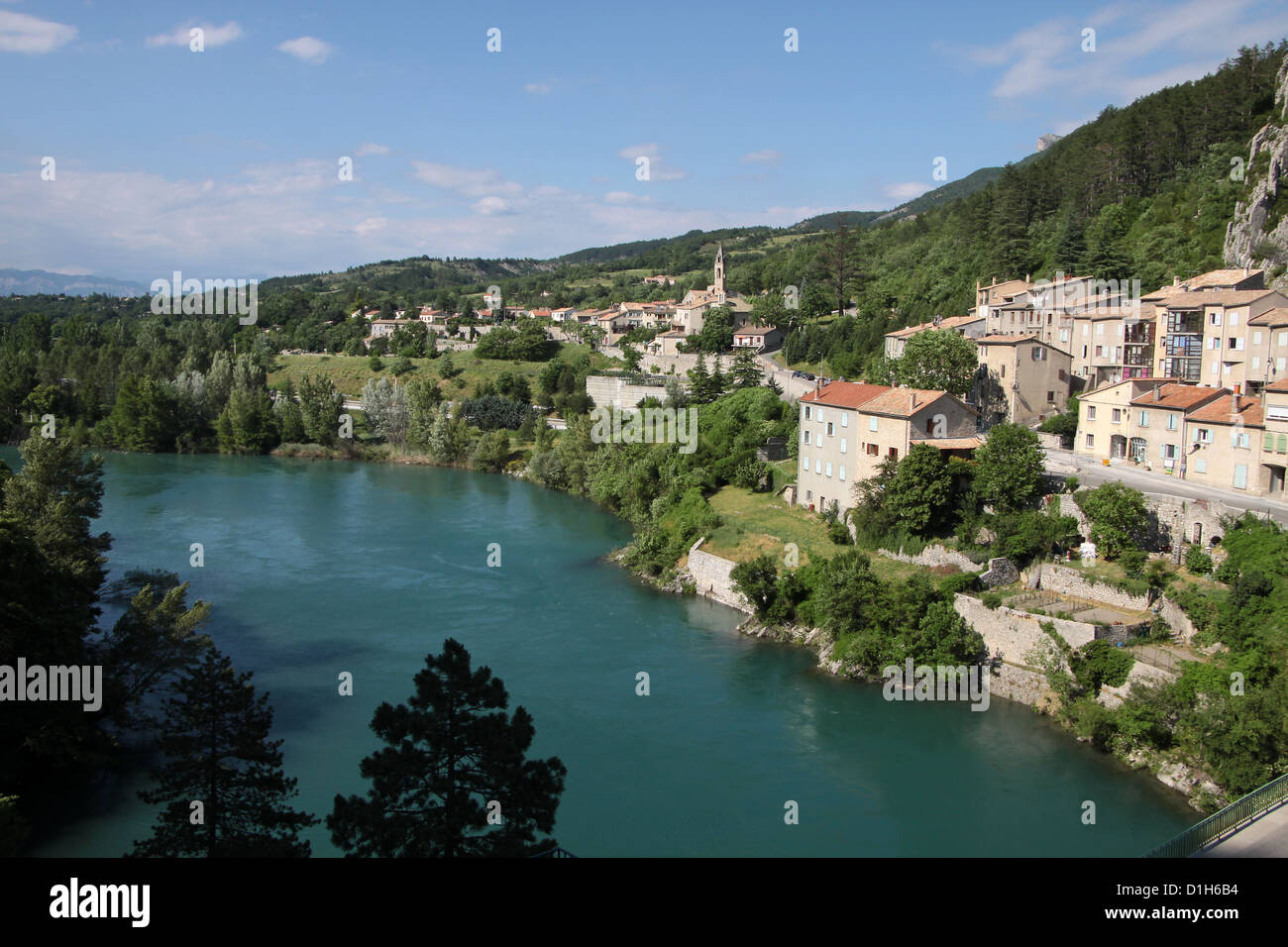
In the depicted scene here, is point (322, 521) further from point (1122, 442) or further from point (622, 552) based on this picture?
point (1122, 442)

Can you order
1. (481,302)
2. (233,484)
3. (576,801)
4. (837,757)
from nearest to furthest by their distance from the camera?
1. (576,801)
2. (837,757)
3. (233,484)
4. (481,302)

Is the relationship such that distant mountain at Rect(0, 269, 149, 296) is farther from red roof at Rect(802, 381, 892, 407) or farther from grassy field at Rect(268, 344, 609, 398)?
red roof at Rect(802, 381, 892, 407)

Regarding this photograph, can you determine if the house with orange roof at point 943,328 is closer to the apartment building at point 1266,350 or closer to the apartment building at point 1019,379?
the apartment building at point 1019,379

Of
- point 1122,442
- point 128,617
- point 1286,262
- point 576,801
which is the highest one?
point 1286,262

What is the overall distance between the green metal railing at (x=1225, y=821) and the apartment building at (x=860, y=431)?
467 inches

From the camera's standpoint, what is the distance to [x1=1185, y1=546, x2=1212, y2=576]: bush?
1698 cm

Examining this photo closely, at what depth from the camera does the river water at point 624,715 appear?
12.9m

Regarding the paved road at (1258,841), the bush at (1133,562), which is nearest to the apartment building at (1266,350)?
the bush at (1133,562)

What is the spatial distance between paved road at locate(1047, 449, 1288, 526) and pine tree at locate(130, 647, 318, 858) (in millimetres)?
17048

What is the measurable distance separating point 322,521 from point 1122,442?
2398 cm

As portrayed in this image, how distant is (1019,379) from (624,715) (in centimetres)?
1730

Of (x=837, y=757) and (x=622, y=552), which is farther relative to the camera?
(x=622, y=552)

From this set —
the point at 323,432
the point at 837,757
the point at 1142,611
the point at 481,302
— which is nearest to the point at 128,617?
the point at 837,757
